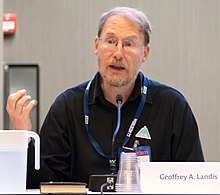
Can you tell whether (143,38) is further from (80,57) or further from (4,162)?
(80,57)

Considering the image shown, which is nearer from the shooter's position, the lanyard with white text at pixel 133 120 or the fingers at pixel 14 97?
the fingers at pixel 14 97

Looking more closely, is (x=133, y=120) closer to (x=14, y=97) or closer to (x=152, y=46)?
(x=14, y=97)

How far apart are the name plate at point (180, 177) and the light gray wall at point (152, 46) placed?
10.3ft

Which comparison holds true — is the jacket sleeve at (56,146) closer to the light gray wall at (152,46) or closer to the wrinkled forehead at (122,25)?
the wrinkled forehead at (122,25)

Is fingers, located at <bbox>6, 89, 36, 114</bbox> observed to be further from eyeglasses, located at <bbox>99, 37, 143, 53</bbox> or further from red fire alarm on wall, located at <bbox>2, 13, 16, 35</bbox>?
A: red fire alarm on wall, located at <bbox>2, 13, 16, 35</bbox>

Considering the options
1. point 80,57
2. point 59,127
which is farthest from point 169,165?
point 80,57

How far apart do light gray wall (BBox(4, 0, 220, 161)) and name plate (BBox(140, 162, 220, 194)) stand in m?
3.15

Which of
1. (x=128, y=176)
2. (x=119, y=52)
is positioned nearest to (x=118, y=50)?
(x=119, y=52)

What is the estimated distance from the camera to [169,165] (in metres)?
1.58

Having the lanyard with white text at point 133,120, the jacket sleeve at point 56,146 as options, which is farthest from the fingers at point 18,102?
the lanyard with white text at point 133,120

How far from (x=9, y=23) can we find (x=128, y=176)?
3521 millimetres

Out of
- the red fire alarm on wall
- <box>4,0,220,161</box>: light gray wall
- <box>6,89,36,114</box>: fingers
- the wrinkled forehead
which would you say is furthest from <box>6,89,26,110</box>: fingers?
the red fire alarm on wall

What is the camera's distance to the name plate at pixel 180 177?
5.09ft

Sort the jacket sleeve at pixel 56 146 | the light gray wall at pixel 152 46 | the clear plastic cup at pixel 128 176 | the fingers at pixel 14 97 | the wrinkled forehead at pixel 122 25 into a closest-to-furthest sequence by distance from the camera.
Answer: the clear plastic cup at pixel 128 176 → the fingers at pixel 14 97 → the jacket sleeve at pixel 56 146 → the wrinkled forehead at pixel 122 25 → the light gray wall at pixel 152 46
